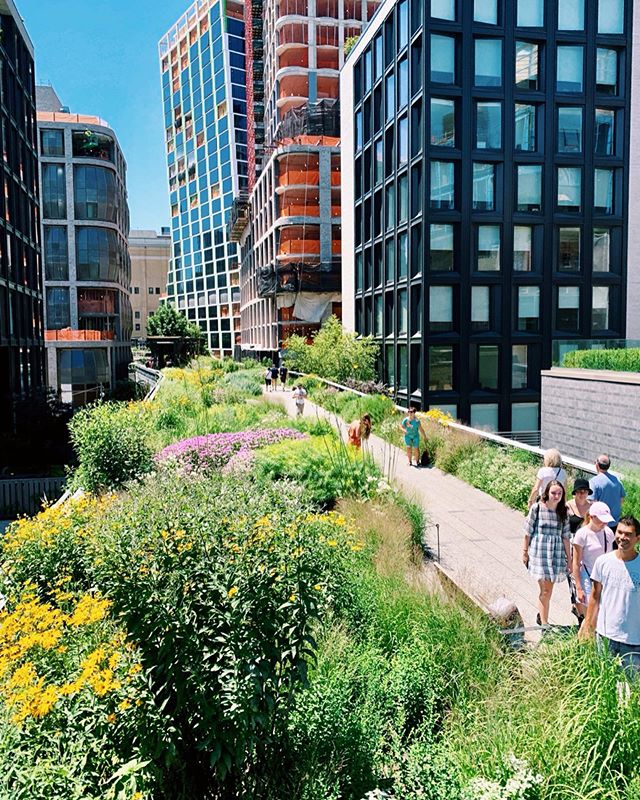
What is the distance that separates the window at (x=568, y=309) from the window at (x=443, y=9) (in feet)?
45.8

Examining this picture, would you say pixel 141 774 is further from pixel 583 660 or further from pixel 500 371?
pixel 500 371

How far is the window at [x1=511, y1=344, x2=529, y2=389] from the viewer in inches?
1341

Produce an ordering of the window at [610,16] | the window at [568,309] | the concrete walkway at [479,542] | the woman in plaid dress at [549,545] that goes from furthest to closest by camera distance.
Answer: the window at [568,309], the window at [610,16], the concrete walkway at [479,542], the woman in plaid dress at [549,545]

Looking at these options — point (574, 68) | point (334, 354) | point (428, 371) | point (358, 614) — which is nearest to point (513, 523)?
point (358, 614)

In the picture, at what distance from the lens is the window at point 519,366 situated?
34062 millimetres

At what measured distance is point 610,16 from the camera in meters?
33.6

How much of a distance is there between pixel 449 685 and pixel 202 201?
111681 mm

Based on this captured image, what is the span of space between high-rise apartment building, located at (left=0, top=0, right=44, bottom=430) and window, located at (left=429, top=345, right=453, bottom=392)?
21.5 meters

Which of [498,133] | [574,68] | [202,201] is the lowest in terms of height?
[498,133]

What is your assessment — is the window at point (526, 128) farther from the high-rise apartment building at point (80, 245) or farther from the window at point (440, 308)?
the high-rise apartment building at point (80, 245)

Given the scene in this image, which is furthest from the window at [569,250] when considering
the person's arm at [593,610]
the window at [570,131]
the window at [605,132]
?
the person's arm at [593,610]

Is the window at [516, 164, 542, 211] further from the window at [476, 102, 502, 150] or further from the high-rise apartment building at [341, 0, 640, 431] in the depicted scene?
the window at [476, 102, 502, 150]

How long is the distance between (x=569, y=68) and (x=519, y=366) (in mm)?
14812

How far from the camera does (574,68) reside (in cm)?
3347
